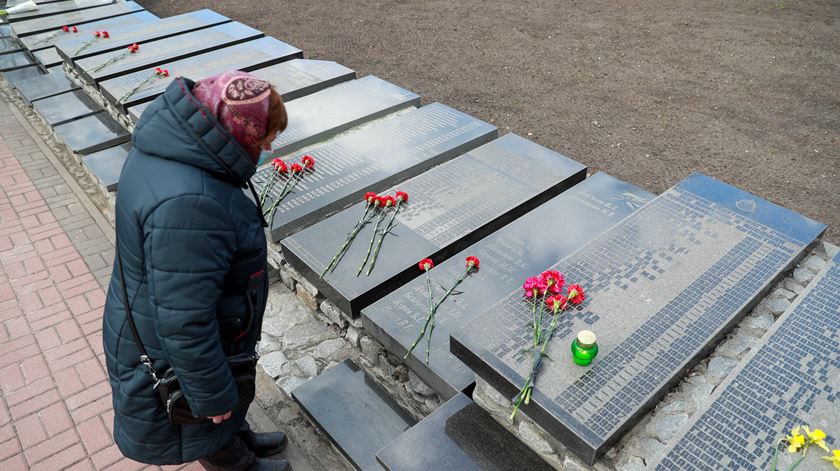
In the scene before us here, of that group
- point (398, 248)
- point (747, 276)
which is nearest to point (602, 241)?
point (747, 276)

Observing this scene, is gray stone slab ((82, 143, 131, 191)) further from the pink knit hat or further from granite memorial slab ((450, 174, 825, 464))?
granite memorial slab ((450, 174, 825, 464))

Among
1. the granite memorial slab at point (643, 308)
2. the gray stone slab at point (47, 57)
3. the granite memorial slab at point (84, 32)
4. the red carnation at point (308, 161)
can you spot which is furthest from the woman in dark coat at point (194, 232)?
the gray stone slab at point (47, 57)

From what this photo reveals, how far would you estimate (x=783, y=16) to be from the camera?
9.72 meters

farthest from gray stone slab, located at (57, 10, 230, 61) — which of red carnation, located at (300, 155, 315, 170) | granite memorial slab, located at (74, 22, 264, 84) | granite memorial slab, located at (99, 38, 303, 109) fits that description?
red carnation, located at (300, 155, 315, 170)

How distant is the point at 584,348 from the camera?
8.66ft

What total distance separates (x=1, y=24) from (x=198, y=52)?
18.0 ft

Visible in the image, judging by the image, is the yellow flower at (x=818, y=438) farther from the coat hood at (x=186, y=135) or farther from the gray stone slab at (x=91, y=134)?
the gray stone slab at (x=91, y=134)

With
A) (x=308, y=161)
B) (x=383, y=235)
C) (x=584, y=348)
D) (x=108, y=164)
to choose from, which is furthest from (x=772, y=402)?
(x=108, y=164)

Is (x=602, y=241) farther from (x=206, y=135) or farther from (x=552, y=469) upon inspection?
(x=206, y=135)

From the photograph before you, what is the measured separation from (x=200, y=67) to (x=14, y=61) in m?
4.03

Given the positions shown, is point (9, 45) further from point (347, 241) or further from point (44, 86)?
point (347, 241)

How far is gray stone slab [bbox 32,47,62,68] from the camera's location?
8.18 m

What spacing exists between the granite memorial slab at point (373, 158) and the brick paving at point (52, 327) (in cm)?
158

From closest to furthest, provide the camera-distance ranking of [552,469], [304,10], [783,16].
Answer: [552,469] < [783,16] < [304,10]
